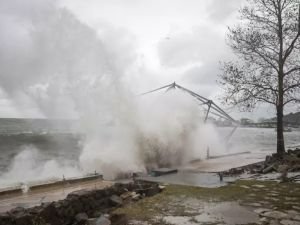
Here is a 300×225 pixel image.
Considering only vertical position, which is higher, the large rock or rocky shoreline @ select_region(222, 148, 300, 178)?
rocky shoreline @ select_region(222, 148, 300, 178)

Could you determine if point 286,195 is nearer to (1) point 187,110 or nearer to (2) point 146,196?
(2) point 146,196

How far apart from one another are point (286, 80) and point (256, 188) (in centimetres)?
833

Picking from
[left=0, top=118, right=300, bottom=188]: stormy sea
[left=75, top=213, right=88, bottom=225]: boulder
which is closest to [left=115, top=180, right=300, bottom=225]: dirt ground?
[left=75, top=213, right=88, bottom=225]: boulder

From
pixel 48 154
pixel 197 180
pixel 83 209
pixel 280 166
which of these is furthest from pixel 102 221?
pixel 48 154

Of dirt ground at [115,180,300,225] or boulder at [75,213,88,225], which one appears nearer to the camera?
dirt ground at [115,180,300,225]

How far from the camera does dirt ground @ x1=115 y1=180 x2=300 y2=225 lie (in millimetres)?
7320

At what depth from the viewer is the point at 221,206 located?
27.9ft

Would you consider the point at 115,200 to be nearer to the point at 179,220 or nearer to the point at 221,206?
the point at 179,220

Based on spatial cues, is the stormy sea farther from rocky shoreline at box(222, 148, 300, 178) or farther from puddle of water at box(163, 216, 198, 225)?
puddle of water at box(163, 216, 198, 225)

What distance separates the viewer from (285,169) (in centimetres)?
1330

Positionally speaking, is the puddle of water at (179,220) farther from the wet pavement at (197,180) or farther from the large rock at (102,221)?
the wet pavement at (197,180)

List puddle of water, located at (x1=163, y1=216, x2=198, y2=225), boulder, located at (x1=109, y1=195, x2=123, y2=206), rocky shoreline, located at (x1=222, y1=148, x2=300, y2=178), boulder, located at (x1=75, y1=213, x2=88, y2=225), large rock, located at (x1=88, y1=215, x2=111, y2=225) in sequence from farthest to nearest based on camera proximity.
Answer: rocky shoreline, located at (x1=222, y1=148, x2=300, y2=178), boulder, located at (x1=109, y1=195, x2=123, y2=206), boulder, located at (x1=75, y1=213, x2=88, y2=225), large rock, located at (x1=88, y1=215, x2=111, y2=225), puddle of water, located at (x1=163, y1=216, x2=198, y2=225)

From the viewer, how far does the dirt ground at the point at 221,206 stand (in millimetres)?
7320

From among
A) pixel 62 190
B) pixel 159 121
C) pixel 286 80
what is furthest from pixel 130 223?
pixel 159 121
